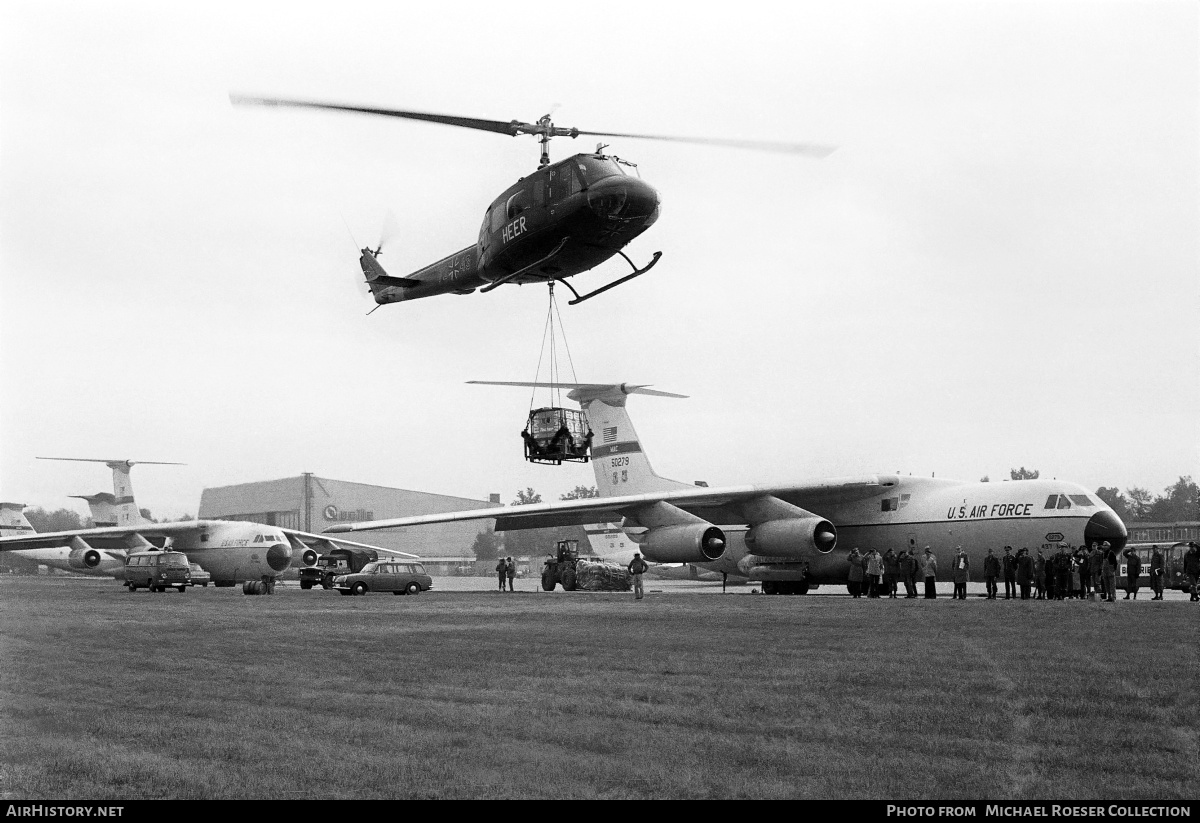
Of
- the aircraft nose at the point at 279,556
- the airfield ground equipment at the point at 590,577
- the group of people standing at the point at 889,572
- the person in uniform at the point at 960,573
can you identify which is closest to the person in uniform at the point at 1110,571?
the person in uniform at the point at 960,573

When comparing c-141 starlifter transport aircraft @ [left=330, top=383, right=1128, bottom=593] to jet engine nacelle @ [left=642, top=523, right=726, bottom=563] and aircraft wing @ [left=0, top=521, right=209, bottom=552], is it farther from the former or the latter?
aircraft wing @ [left=0, top=521, right=209, bottom=552]

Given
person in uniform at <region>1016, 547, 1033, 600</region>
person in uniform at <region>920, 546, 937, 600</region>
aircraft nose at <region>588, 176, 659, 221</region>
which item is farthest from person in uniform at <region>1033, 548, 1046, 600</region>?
aircraft nose at <region>588, 176, 659, 221</region>

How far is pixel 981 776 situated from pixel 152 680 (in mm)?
8577

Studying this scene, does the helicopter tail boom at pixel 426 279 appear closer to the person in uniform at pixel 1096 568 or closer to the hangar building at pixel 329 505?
the person in uniform at pixel 1096 568

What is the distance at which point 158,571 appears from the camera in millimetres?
42375

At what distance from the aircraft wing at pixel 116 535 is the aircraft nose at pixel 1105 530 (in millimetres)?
32886

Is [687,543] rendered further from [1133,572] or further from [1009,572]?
[1133,572]

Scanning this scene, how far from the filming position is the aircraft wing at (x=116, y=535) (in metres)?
47.7

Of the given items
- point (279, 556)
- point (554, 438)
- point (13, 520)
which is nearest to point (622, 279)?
point (554, 438)

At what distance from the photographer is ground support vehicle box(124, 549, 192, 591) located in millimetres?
42250

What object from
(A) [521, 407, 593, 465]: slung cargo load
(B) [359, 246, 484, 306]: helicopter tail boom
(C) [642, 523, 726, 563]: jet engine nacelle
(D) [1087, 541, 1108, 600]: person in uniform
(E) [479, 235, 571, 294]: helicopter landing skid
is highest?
(B) [359, 246, 484, 306]: helicopter tail boom

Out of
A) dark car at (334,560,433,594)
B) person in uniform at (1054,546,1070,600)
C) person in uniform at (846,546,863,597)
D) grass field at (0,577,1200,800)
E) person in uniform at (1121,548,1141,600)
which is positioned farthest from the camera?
dark car at (334,560,433,594)

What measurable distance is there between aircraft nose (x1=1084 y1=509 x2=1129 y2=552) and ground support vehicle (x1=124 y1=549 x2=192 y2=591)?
30341 millimetres

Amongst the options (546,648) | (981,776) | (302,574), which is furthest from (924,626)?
(302,574)
